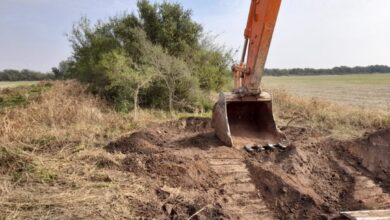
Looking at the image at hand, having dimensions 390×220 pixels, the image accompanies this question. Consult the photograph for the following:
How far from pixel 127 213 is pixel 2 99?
28.1 ft

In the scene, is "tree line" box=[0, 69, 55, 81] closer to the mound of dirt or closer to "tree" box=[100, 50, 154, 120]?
"tree" box=[100, 50, 154, 120]

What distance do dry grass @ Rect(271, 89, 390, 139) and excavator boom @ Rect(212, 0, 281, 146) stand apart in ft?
5.40

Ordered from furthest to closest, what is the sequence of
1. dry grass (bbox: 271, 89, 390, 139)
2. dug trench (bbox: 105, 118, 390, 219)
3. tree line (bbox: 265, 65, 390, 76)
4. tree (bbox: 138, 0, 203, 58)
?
tree line (bbox: 265, 65, 390, 76) < tree (bbox: 138, 0, 203, 58) < dry grass (bbox: 271, 89, 390, 139) < dug trench (bbox: 105, 118, 390, 219)

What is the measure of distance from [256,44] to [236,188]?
2288mm

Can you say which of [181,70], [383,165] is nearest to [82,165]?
[383,165]

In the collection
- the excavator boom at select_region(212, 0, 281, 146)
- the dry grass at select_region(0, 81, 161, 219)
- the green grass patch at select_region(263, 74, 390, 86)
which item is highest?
the excavator boom at select_region(212, 0, 281, 146)

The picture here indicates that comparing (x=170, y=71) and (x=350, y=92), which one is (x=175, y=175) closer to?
(x=170, y=71)

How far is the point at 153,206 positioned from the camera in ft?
12.4

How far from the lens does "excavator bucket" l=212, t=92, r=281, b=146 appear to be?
5.95 m

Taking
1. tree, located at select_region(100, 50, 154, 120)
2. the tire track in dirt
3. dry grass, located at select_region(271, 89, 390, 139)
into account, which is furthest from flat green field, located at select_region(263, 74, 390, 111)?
the tire track in dirt

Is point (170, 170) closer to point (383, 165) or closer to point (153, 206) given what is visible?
point (153, 206)

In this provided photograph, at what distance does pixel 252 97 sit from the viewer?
20.1ft

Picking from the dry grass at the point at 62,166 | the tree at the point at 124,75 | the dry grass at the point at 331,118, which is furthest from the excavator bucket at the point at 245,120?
the tree at the point at 124,75

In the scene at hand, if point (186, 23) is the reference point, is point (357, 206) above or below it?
below
